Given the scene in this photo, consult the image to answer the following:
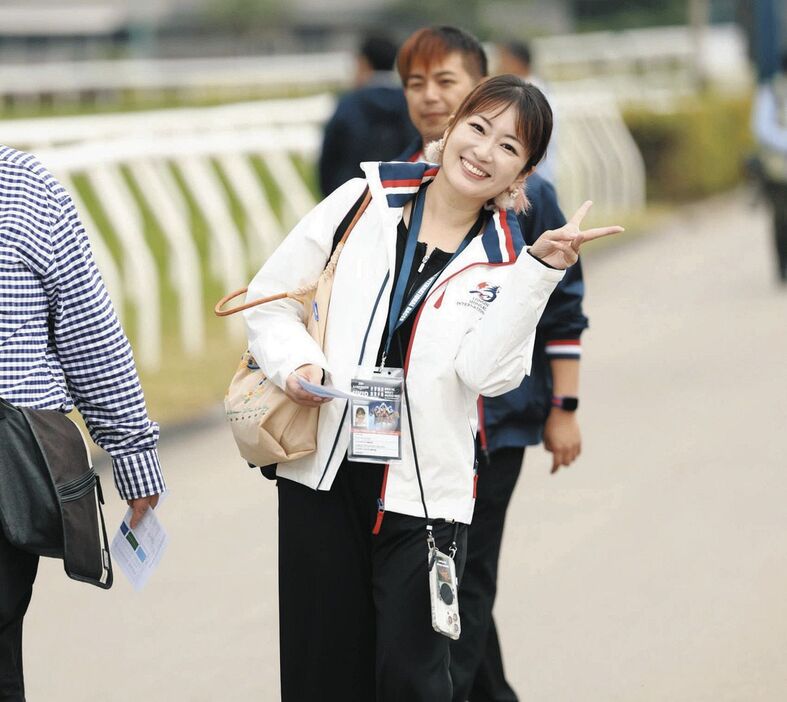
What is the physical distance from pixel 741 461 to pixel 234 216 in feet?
39.6

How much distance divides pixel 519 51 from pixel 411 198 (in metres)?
6.49

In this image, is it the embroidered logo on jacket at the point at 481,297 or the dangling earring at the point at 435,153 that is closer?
the embroidered logo on jacket at the point at 481,297

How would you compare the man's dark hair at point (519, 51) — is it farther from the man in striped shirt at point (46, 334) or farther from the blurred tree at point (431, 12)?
the blurred tree at point (431, 12)

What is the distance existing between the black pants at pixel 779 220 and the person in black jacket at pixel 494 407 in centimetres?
A: 951

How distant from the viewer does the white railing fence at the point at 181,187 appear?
1030cm

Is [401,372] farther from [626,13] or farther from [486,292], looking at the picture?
[626,13]

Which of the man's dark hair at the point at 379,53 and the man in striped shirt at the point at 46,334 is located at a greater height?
the man's dark hair at the point at 379,53

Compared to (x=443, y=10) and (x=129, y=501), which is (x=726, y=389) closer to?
(x=129, y=501)

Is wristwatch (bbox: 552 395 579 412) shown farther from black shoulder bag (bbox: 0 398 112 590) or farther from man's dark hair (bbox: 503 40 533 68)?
man's dark hair (bbox: 503 40 533 68)

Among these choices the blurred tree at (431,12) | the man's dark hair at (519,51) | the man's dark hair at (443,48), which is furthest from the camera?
the blurred tree at (431,12)

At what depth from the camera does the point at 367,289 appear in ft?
11.9

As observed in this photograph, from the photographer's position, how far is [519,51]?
1005cm

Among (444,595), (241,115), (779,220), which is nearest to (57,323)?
(444,595)

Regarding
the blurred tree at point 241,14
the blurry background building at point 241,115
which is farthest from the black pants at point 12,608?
the blurred tree at point 241,14
